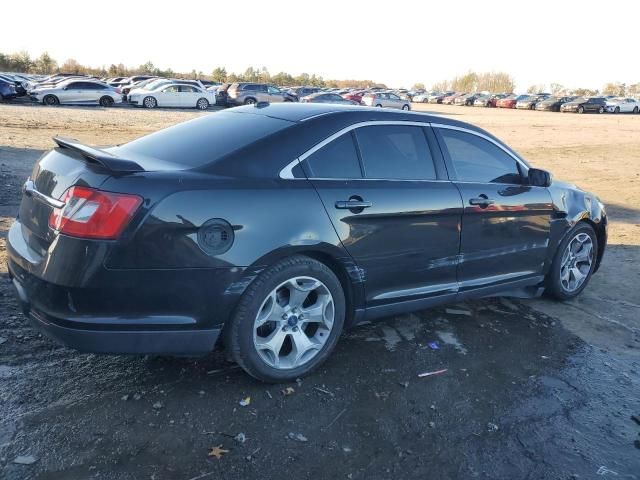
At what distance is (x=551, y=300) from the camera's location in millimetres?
5371

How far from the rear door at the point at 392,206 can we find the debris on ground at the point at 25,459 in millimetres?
2017

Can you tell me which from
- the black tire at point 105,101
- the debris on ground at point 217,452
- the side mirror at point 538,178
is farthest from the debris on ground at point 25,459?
the black tire at point 105,101

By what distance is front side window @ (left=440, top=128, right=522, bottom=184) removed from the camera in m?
4.36

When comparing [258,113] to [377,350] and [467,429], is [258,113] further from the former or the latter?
[467,429]

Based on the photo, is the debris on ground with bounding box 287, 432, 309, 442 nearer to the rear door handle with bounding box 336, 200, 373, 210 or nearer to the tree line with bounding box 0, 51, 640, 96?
the rear door handle with bounding box 336, 200, 373, 210

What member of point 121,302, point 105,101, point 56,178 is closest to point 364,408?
point 121,302

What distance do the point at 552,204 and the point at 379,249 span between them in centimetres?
208

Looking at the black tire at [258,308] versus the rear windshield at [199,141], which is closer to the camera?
the black tire at [258,308]

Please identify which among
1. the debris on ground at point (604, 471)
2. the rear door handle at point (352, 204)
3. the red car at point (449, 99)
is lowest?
the red car at point (449, 99)

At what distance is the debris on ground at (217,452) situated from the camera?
2811mm

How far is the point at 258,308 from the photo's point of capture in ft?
10.7

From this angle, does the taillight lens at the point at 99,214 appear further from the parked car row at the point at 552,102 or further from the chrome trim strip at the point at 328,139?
the parked car row at the point at 552,102

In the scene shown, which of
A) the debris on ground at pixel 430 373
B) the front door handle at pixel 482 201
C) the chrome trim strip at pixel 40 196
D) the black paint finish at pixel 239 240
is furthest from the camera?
the front door handle at pixel 482 201

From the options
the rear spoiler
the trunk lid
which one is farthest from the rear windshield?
the trunk lid
